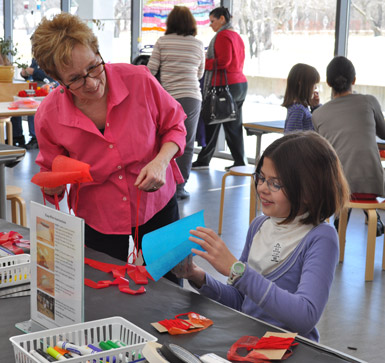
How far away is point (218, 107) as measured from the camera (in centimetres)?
616

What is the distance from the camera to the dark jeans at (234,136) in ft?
21.3

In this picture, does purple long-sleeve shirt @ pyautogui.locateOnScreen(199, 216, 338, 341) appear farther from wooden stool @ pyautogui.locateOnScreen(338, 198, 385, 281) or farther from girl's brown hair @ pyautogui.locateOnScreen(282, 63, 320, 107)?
girl's brown hair @ pyautogui.locateOnScreen(282, 63, 320, 107)

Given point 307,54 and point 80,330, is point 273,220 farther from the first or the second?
point 307,54

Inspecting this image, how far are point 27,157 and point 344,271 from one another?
185 inches

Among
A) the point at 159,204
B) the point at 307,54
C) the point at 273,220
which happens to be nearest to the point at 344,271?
the point at 159,204

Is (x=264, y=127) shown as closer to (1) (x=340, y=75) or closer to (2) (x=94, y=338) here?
(1) (x=340, y=75)

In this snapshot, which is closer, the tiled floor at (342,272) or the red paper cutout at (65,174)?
the red paper cutout at (65,174)

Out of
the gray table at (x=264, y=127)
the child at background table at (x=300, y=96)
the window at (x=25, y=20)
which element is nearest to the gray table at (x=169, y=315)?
the child at background table at (x=300, y=96)

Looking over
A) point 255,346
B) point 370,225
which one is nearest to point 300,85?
point 370,225

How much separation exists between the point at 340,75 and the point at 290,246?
101 inches

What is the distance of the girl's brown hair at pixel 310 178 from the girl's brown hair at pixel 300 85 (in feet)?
9.37

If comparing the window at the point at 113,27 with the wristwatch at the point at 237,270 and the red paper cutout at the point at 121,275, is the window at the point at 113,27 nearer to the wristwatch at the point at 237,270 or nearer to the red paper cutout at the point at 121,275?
the red paper cutout at the point at 121,275

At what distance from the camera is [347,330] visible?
3084mm

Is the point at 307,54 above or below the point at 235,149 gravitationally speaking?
above
